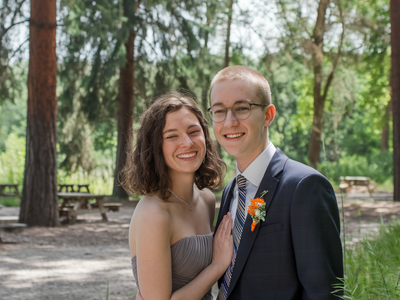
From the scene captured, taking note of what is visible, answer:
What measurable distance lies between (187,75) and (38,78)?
26.6ft

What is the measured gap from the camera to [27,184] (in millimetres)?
10477

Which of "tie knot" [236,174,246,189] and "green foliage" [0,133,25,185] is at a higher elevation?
"tie knot" [236,174,246,189]

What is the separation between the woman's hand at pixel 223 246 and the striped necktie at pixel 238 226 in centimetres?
3

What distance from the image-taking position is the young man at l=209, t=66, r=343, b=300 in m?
1.90

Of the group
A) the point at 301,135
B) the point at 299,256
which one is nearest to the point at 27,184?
the point at 299,256

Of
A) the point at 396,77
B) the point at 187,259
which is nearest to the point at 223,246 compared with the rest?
the point at 187,259

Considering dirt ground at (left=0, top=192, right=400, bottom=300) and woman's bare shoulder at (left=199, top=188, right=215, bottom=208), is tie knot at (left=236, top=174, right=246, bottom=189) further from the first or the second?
dirt ground at (left=0, top=192, right=400, bottom=300)

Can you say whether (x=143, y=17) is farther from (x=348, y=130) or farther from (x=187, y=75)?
(x=348, y=130)

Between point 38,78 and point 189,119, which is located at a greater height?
point 38,78

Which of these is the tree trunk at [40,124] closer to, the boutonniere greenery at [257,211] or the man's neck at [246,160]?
the man's neck at [246,160]

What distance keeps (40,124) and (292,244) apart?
9577 millimetres

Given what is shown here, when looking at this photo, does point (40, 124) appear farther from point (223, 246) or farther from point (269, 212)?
point (269, 212)

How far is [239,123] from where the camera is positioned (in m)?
2.25

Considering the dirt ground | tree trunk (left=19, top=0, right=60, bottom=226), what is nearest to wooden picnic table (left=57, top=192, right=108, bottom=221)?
the dirt ground
